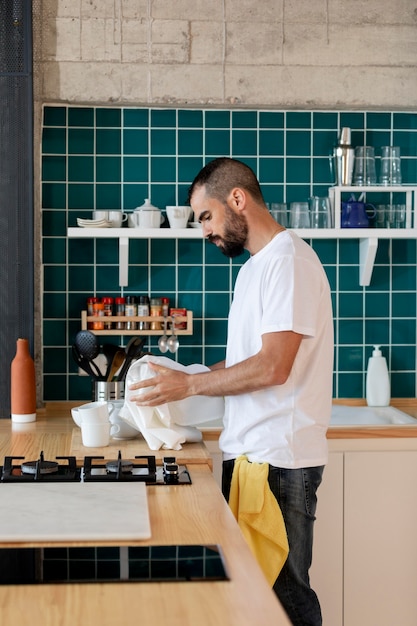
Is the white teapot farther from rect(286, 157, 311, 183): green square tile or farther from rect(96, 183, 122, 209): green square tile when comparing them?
rect(286, 157, 311, 183): green square tile

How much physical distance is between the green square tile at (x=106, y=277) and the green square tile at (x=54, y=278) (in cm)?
14

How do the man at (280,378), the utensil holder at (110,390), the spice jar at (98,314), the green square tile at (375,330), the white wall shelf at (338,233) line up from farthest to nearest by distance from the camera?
1. the green square tile at (375,330)
2. the spice jar at (98,314)
3. the white wall shelf at (338,233)
4. the utensil holder at (110,390)
5. the man at (280,378)

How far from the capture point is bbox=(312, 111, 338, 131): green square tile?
150 inches

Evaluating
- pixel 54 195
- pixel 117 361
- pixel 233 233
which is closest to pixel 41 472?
pixel 233 233

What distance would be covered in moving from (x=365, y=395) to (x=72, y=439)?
5.16ft

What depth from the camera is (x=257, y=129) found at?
378 centimetres

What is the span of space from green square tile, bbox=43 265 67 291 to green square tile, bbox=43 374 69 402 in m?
0.38

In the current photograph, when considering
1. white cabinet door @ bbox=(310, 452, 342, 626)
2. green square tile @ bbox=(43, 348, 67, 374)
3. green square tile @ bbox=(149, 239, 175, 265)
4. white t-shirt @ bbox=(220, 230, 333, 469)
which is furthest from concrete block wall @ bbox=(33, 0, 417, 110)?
white cabinet door @ bbox=(310, 452, 342, 626)

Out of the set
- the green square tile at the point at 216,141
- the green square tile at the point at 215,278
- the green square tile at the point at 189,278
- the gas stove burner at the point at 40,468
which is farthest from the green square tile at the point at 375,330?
the gas stove burner at the point at 40,468

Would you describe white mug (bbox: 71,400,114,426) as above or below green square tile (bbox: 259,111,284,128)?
below

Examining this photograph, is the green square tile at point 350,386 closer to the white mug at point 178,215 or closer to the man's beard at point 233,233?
the white mug at point 178,215

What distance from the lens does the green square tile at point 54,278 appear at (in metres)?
3.75

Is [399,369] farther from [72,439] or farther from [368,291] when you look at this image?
[72,439]

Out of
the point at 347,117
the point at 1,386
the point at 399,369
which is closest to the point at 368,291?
the point at 399,369
